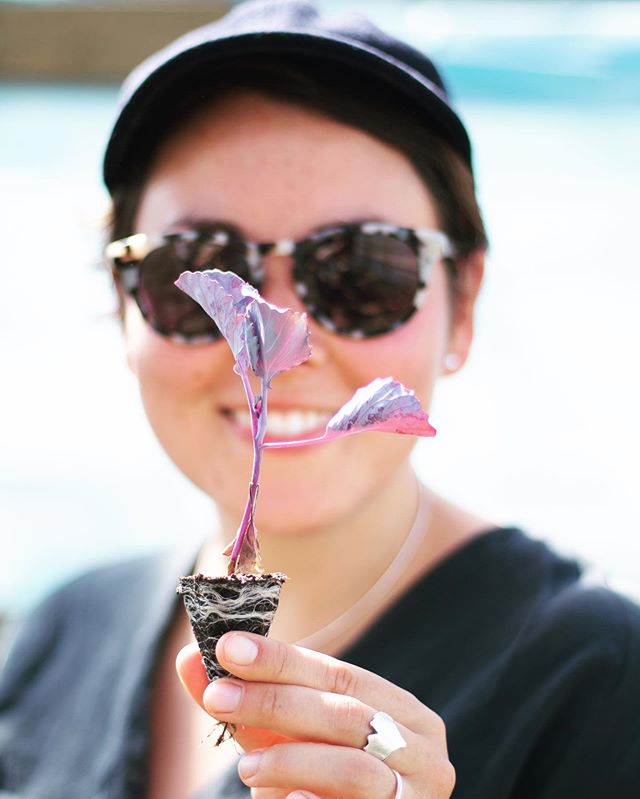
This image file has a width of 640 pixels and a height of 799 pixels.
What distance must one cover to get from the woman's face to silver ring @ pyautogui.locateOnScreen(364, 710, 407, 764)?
63cm

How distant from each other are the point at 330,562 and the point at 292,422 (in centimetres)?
31

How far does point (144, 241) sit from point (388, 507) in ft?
2.16

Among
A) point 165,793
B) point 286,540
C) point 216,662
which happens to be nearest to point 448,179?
point 286,540

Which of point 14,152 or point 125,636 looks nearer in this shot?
point 125,636

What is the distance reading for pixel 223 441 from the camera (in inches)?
66.1

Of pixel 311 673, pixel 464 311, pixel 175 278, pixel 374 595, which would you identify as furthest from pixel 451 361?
pixel 311 673

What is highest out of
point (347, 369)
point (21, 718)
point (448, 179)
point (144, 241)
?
point (448, 179)

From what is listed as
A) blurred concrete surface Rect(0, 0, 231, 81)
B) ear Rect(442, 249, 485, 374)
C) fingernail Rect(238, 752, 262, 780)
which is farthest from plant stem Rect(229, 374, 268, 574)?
blurred concrete surface Rect(0, 0, 231, 81)

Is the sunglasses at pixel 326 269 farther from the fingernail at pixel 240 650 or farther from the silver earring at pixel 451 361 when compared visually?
the fingernail at pixel 240 650

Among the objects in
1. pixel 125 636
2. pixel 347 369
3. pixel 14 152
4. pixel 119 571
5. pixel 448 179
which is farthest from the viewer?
pixel 14 152

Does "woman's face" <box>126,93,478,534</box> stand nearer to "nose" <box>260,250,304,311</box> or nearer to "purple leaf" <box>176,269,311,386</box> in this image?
"nose" <box>260,250,304,311</box>

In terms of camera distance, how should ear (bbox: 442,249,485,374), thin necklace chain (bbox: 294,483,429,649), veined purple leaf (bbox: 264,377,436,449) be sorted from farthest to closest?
ear (bbox: 442,249,485,374) → thin necklace chain (bbox: 294,483,429,649) → veined purple leaf (bbox: 264,377,436,449)

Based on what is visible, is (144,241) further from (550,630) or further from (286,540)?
(550,630)

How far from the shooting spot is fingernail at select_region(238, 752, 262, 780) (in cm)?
103
